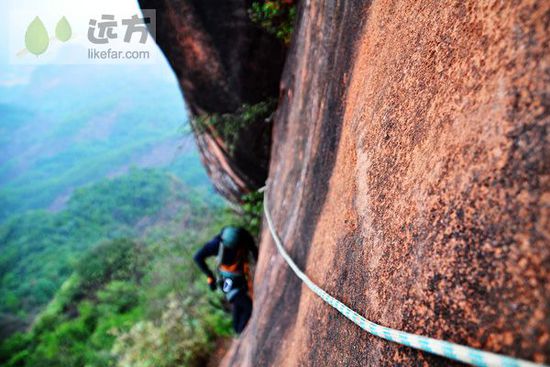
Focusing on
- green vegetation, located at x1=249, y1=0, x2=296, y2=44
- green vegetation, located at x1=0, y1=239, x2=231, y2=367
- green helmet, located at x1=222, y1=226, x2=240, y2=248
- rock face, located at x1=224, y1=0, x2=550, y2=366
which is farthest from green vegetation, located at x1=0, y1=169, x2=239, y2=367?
rock face, located at x1=224, y1=0, x2=550, y2=366

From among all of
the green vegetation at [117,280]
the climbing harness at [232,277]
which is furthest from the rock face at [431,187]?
the green vegetation at [117,280]

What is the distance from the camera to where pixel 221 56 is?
5172 millimetres

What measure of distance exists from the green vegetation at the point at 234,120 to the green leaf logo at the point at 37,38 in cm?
316

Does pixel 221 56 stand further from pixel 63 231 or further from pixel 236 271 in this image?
pixel 63 231

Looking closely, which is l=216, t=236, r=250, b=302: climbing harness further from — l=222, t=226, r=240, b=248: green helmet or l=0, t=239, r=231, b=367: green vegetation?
l=0, t=239, r=231, b=367: green vegetation

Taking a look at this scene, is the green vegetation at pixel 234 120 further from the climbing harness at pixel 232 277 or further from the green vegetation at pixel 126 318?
the green vegetation at pixel 126 318

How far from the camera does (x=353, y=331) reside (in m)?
1.61

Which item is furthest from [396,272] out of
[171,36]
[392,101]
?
[171,36]

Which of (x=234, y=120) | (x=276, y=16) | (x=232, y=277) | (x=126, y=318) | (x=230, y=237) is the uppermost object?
(x=276, y=16)

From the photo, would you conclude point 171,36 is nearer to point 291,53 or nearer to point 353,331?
point 291,53

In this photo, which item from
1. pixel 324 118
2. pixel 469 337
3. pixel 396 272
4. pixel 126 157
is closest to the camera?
pixel 469 337

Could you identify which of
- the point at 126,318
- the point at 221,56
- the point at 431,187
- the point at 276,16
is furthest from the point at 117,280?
the point at 431,187

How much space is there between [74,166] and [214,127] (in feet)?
Result: 333

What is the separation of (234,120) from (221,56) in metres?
1.09
